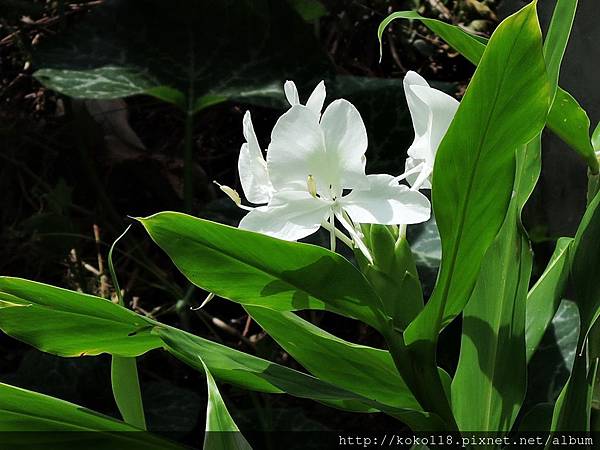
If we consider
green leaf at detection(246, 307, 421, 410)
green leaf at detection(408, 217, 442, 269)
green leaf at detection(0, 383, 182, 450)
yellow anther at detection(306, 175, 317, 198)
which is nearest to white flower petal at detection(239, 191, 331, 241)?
yellow anther at detection(306, 175, 317, 198)

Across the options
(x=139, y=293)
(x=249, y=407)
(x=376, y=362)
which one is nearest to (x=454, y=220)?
(x=376, y=362)

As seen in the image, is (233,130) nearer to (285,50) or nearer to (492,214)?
(285,50)

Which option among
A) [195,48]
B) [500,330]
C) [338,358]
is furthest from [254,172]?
[195,48]

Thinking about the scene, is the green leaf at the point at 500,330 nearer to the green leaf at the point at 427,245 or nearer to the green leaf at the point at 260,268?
the green leaf at the point at 260,268

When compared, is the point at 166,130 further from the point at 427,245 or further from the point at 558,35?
the point at 558,35

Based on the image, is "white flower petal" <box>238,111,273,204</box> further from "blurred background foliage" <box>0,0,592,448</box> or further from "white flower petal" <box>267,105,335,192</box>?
"blurred background foliage" <box>0,0,592,448</box>
